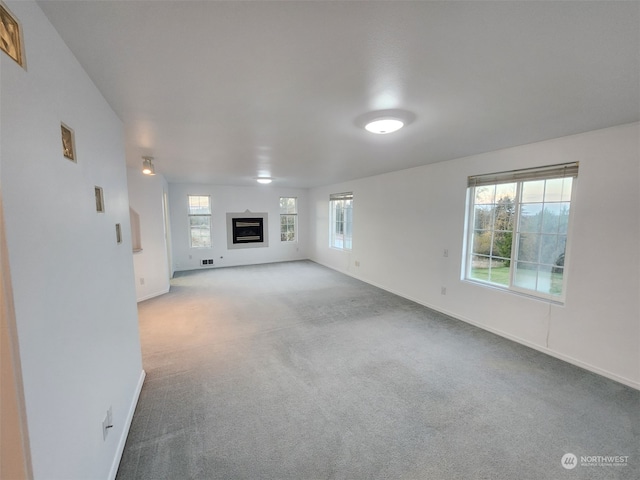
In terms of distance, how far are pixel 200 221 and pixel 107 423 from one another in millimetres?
6032

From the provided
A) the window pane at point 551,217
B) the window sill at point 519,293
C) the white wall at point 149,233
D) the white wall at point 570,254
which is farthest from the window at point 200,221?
the window pane at point 551,217

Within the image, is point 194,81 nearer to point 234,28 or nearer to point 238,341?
point 234,28

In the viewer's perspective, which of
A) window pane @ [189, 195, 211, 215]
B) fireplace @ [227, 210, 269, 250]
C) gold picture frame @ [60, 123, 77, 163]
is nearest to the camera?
gold picture frame @ [60, 123, 77, 163]

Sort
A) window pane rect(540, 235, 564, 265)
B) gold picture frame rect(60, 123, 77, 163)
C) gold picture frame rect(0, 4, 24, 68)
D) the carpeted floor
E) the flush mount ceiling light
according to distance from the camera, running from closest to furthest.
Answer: gold picture frame rect(0, 4, 24, 68) < gold picture frame rect(60, 123, 77, 163) < the carpeted floor < the flush mount ceiling light < window pane rect(540, 235, 564, 265)

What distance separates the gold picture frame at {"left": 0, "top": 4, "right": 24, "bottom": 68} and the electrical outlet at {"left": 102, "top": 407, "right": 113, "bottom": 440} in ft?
5.59

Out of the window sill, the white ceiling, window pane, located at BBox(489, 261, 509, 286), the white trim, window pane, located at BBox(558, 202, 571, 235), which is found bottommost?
the white trim

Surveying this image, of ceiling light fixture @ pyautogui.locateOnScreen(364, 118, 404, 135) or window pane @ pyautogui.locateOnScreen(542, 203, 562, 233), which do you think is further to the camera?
window pane @ pyautogui.locateOnScreen(542, 203, 562, 233)

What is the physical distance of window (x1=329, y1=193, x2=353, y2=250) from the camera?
648 centimetres

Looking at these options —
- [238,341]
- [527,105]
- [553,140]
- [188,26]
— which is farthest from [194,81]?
[553,140]

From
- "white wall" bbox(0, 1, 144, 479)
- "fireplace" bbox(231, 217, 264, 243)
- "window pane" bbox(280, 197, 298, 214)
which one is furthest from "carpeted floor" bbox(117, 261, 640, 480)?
"window pane" bbox(280, 197, 298, 214)

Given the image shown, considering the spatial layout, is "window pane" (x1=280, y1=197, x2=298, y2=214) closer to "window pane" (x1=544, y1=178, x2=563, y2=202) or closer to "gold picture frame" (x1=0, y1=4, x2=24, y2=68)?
"window pane" (x1=544, y1=178, x2=563, y2=202)

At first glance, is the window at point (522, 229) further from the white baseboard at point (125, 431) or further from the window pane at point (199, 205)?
the window pane at point (199, 205)

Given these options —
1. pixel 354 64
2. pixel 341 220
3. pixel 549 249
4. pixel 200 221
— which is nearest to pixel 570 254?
pixel 549 249

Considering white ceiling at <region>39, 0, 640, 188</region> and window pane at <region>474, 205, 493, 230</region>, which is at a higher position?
white ceiling at <region>39, 0, 640, 188</region>
